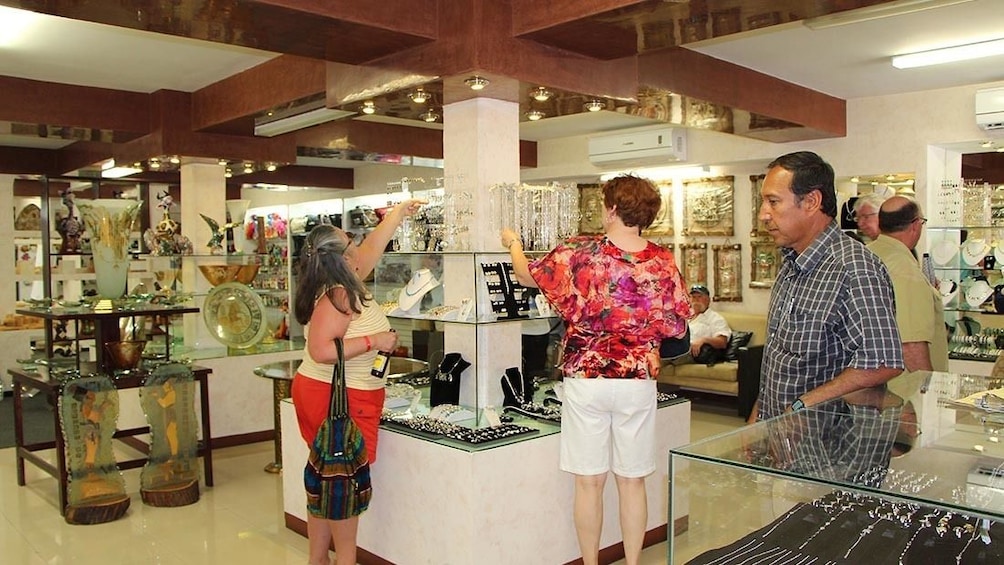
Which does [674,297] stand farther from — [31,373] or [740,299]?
[740,299]

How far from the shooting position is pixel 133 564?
3928 millimetres

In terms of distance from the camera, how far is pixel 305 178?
1084 cm

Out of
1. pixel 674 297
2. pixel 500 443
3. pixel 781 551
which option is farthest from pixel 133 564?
pixel 781 551

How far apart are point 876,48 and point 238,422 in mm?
5215

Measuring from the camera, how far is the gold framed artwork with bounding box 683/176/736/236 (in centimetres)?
826

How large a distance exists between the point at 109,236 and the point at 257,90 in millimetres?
1307

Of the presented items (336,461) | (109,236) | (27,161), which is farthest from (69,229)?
(336,461)

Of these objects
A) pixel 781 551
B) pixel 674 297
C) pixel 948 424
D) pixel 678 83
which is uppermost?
pixel 678 83

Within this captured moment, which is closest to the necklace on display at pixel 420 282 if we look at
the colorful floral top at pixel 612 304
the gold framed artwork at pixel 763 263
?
the colorful floral top at pixel 612 304

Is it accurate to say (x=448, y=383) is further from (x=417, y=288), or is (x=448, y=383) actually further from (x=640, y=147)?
(x=640, y=147)

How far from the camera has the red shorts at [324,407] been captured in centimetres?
329

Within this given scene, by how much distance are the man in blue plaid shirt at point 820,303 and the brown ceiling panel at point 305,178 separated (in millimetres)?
8565

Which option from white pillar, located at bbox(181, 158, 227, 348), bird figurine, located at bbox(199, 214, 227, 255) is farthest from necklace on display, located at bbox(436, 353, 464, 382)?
bird figurine, located at bbox(199, 214, 227, 255)

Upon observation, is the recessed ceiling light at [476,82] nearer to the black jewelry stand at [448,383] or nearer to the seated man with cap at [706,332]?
the black jewelry stand at [448,383]
